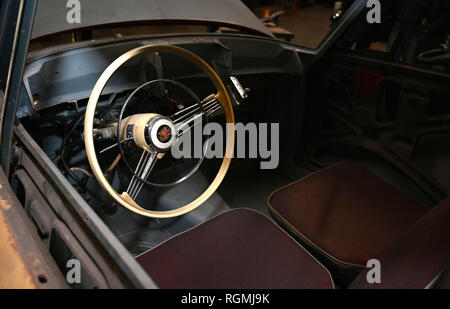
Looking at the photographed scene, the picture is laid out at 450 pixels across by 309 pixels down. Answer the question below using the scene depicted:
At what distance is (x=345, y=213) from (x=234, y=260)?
528 millimetres

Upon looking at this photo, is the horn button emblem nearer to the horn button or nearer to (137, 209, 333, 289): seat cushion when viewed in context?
the horn button

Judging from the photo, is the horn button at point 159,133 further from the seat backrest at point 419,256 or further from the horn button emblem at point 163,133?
the seat backrest at point 419,256

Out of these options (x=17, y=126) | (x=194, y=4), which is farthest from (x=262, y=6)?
(x=17, y=126)

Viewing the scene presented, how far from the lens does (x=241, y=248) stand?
1.18 m

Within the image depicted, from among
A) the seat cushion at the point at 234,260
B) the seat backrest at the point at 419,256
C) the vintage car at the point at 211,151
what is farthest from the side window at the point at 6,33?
the seat backrest at the point at 419,256

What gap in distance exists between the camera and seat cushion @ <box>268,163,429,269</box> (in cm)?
122

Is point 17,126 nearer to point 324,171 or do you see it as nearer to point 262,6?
point 324,171

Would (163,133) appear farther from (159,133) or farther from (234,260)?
(234,260)

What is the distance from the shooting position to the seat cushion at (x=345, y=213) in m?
1.22

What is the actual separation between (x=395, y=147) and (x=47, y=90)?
1.65 metres

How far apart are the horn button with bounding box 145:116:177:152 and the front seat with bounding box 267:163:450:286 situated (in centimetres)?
52

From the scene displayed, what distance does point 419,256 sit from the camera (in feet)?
2.58

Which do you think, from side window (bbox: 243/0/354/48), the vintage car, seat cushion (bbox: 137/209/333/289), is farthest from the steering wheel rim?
side window (bbox: 243/0/354/48)

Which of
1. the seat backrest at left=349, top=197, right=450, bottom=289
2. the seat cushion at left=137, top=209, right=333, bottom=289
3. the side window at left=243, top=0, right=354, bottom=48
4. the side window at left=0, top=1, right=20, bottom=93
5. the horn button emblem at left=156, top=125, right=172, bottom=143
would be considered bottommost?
the seat cushion at left=137, top=209, right=333, bottom=289
